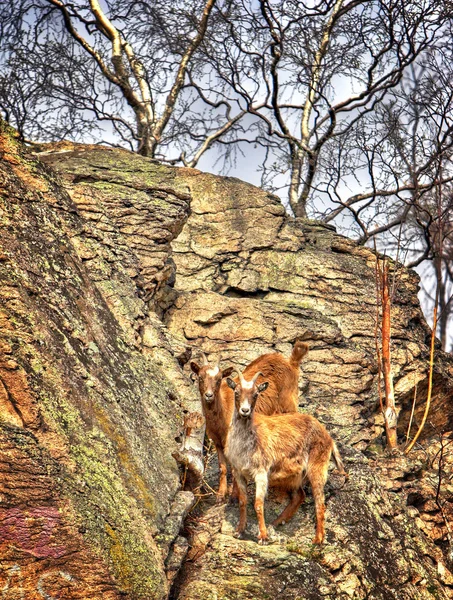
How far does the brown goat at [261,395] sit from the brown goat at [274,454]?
2.65 ft

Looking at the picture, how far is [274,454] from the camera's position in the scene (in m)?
8.27

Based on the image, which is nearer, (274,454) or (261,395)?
(274,454)

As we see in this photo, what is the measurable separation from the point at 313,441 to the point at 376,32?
13376 mm

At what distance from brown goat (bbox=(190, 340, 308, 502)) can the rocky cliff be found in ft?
1.39

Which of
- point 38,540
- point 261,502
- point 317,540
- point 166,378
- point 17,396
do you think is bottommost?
point 38,540

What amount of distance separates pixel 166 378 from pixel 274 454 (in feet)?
7.23

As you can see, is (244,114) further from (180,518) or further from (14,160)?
(180,518)

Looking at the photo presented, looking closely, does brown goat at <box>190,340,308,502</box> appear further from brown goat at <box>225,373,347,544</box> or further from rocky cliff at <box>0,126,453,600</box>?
brown goat at <box>225,373,347,544</box>

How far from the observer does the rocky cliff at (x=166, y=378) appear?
6352 mm

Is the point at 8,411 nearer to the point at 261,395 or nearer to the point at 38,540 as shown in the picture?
the point at 38,540

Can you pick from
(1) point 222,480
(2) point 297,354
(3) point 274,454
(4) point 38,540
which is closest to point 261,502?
(3) point 274,454

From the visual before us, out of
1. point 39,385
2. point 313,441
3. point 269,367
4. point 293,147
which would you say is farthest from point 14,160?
point 293,147

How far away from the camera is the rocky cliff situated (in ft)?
20.8

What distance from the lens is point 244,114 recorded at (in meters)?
21.2
